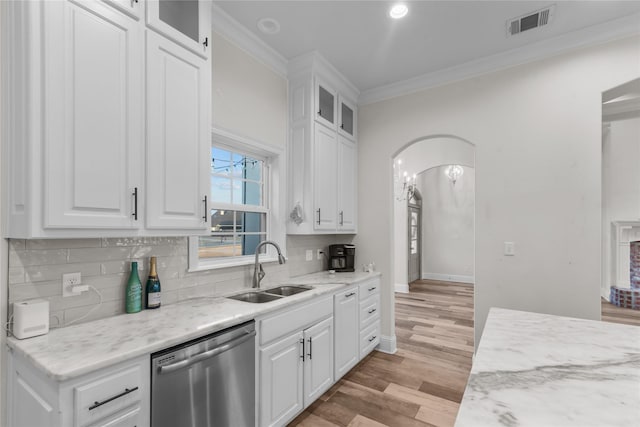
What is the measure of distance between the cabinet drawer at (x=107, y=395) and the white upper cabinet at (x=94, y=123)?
0.65 m

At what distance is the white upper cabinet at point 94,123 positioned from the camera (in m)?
1.31

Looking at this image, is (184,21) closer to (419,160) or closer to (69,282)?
(69,282)

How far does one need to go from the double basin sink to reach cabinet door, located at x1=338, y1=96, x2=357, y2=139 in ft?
5.85

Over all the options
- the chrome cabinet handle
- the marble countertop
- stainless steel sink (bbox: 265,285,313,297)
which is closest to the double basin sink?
stainless steel sink (bbox: 265,285,313,297)

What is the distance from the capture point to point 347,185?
11.8 ft

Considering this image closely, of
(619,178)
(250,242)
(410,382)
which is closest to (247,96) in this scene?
(250,242)

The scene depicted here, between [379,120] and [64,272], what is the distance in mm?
3229

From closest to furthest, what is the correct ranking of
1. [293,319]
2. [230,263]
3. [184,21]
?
[184,21] < [293,319] < [230,263]

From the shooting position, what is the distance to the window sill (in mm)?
2311

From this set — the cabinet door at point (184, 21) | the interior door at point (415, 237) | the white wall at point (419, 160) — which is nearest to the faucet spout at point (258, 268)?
the cabinet door at point (184, 21)

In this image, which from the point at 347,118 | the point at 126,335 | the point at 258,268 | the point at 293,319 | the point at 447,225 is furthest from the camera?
the point at 447,225

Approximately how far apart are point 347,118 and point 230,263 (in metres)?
2.15

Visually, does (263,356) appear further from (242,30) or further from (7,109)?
(242,30)

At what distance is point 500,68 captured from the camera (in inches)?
117
